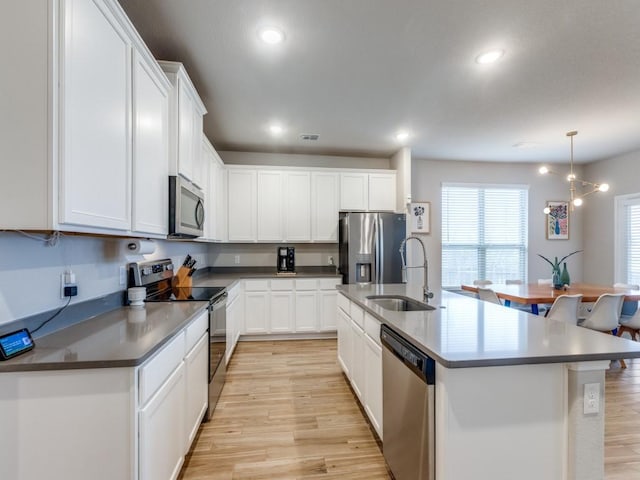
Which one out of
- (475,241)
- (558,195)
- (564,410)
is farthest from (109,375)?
(558,195)

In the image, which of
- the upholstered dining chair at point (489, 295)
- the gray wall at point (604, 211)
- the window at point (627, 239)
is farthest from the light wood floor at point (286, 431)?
the gray wall at point (604, 211)

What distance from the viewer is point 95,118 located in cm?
130

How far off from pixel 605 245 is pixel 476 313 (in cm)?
488

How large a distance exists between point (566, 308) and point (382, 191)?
2.61 metres

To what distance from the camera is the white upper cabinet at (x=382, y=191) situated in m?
4.62

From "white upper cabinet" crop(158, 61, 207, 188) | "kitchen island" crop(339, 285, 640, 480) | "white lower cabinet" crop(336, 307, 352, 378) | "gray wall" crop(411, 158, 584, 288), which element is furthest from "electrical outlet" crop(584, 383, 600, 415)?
"gray wall" crop(411, 158, 584, 288)

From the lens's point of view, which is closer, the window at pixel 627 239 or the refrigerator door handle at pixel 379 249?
the refrigerator door handle at pixel 379 249

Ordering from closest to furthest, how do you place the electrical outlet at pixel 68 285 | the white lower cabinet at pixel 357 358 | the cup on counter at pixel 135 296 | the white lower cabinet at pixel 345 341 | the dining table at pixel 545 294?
the electrical outlet at pixel 68 285, the cup on counter at pixel 135 296, the white lower cabinet at pixel 357 358, the white lower cabinet at pixel 345 341, the dining table at pixel 545 294

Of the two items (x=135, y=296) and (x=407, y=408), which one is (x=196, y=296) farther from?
(x=407, y=408)

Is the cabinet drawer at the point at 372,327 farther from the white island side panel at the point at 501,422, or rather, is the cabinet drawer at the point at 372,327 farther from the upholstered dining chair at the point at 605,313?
the upholstered dining chair at the point at 605,313

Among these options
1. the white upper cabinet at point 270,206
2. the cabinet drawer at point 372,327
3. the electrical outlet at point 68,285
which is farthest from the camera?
the white upper cabinet at point 270,206

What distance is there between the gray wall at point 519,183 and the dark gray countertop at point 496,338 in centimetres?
331

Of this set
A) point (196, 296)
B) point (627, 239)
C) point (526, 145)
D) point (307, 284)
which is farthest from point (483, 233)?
point (196, 296)

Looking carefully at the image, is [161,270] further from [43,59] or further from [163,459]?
[43,59]
